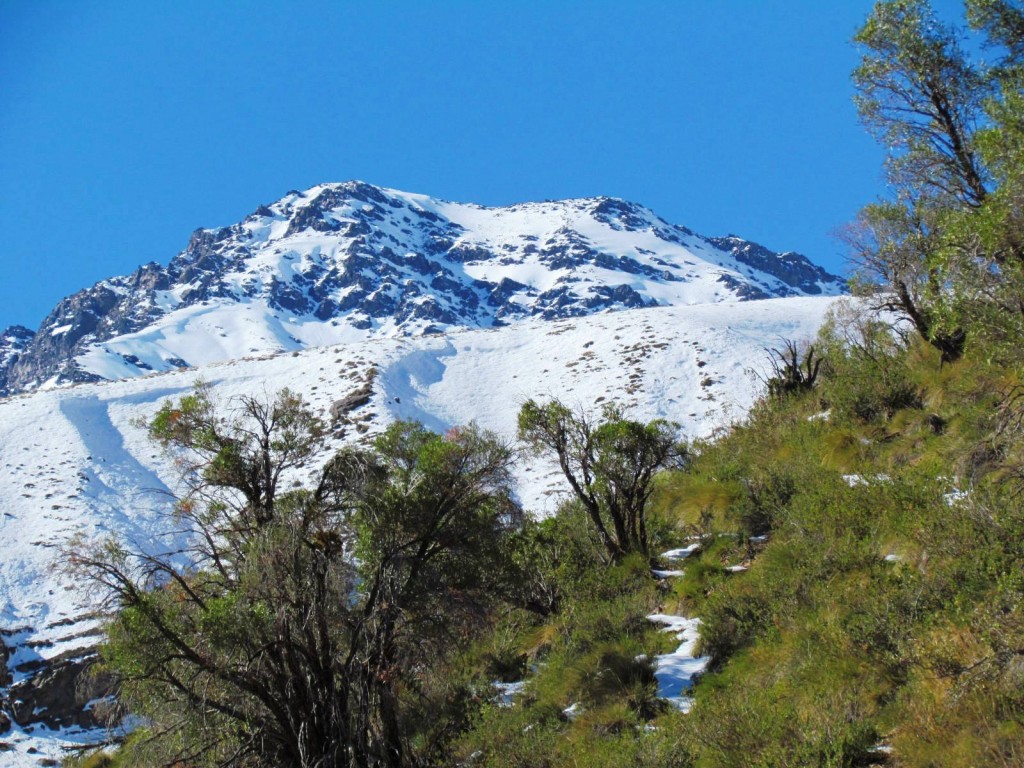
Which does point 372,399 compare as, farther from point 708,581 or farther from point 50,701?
point 708,581

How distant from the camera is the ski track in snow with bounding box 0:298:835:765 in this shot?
1022 inches

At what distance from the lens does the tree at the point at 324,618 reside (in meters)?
8.07

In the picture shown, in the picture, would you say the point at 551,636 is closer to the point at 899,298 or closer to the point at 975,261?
the point at 975,261

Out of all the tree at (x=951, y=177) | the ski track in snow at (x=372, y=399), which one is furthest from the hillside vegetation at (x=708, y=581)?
the ski track in snow at (x=372, y=399)

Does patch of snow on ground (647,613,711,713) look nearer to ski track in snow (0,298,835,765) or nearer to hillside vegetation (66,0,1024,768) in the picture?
hillside vegetation (66,0,1024,768)

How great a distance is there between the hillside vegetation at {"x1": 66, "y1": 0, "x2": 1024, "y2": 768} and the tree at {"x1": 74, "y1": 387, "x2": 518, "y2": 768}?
1.8 inches

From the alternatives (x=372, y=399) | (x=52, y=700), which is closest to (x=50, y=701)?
(x=52, y=700)

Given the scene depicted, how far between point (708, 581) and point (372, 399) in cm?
3152

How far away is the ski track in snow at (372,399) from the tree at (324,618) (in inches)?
391

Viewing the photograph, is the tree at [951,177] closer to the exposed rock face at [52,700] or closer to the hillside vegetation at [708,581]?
the hillside vegetation at [708,581]

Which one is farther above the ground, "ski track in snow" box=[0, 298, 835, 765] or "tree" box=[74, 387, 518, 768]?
"ski track in snow" box=[0, 298, 835, 765]

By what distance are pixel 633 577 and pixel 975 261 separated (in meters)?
7.28

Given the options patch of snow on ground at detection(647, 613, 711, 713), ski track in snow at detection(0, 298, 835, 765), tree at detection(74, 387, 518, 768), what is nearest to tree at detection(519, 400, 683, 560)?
tree at detection(74, 387, 518, 768)

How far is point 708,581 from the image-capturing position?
1120 cm
